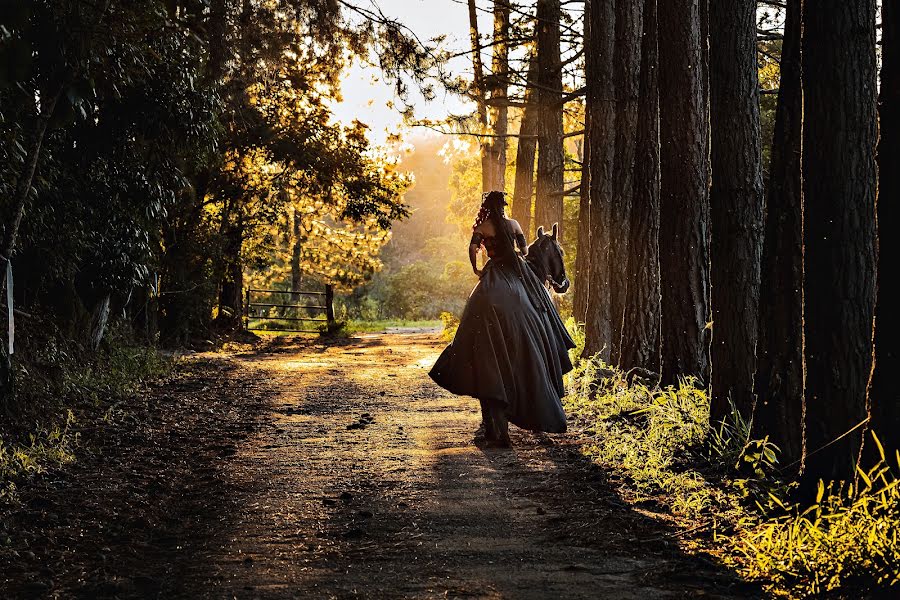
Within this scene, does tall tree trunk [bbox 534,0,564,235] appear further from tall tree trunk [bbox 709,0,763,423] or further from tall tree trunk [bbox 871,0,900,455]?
tall tree trunk [bbox 871,0,900,455]

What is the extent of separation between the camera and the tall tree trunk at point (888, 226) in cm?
430

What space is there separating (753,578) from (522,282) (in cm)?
480

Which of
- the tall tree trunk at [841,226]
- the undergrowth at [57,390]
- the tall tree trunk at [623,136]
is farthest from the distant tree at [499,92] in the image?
the tall tree trunk at [841,226]

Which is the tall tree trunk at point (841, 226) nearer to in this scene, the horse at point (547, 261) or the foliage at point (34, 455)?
the horse at point (547, 261)

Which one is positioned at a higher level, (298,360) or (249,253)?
(249,253)

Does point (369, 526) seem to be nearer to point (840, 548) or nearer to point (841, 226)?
point (840, 548)

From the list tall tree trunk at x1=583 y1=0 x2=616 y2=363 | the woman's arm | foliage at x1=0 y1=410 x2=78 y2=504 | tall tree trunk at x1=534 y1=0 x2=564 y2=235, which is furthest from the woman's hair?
tall tree trunk at x1=534 y1=0 x2=564 y2=235

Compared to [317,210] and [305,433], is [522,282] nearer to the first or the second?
[305,433]

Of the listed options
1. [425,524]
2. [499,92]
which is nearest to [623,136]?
[425,524]

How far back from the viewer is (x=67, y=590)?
14.4 feet

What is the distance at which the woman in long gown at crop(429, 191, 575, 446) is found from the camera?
833 centimetres

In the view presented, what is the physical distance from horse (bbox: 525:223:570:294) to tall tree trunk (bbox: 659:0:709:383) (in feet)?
3.49

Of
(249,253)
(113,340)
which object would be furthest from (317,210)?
(113,340)

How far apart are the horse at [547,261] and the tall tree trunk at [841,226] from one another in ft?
15.0
